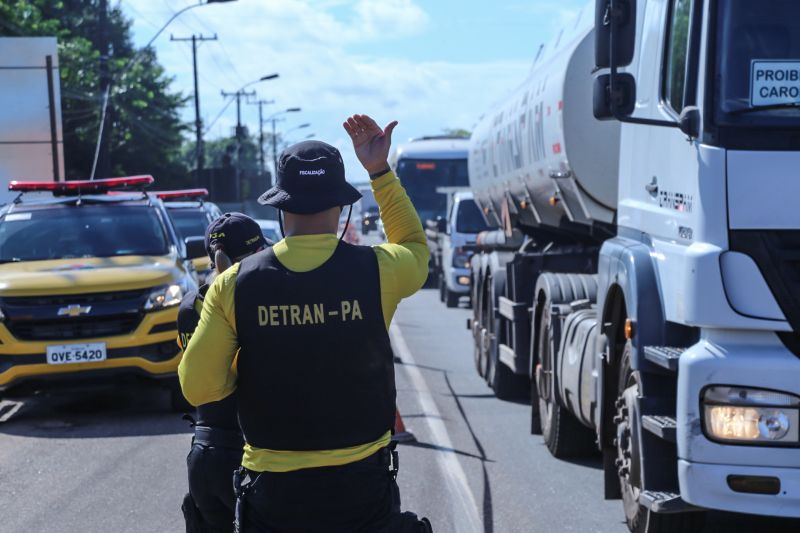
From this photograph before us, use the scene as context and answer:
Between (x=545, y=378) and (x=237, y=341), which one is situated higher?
(x=237, y=341)

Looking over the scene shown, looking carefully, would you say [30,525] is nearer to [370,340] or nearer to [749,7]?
[370,340]

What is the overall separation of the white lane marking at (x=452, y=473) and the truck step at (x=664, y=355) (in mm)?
1853

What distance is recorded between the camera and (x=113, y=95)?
53406 mm

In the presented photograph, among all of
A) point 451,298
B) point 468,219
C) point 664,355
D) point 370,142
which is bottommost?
point 451,298

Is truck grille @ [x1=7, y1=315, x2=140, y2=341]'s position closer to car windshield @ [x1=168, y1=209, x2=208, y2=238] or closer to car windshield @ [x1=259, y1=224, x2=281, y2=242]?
car windshield @ [x1=168, y1=209, x2=208, y2=238]

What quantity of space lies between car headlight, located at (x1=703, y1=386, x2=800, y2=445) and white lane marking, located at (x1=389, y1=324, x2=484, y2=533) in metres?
2.27

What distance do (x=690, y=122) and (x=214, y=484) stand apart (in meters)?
2.53

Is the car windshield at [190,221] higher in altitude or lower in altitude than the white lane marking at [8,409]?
higher

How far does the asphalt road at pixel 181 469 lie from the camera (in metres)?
7.47

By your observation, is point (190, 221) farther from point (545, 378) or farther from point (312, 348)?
point (312, 348)

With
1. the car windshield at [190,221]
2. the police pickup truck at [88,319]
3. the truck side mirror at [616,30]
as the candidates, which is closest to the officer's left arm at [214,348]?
the truck side mirror at [616,30]

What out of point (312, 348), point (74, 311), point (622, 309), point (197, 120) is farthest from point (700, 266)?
point (197, 120)

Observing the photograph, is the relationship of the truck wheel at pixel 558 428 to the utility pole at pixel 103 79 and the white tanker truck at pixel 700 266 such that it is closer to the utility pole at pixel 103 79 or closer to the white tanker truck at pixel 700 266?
the white tanker truck at pixel 700 266

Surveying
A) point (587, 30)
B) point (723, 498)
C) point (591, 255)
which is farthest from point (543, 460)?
point (723, 498)
